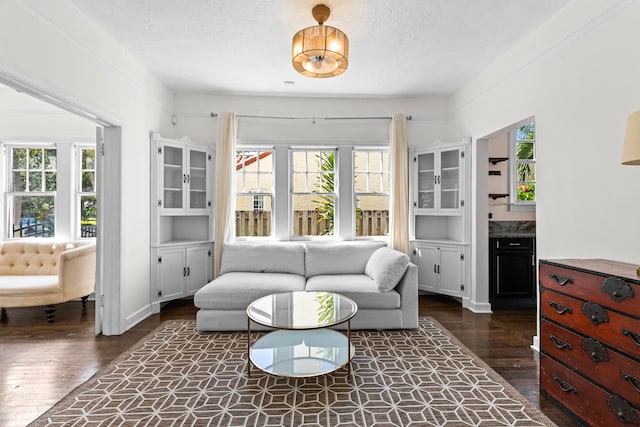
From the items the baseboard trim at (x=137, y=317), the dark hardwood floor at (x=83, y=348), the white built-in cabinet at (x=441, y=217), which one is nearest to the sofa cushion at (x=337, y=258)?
the white built-in cabinet at (x=441, y=217)

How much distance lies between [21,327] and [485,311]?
515 centimetres

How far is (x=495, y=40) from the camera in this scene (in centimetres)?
313

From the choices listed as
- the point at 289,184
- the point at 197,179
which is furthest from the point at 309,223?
the point at 197,179

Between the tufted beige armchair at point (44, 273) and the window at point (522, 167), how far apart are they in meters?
5.41

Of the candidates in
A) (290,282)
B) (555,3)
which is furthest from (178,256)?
(555,3)

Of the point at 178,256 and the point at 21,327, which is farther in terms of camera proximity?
the point at 178,256

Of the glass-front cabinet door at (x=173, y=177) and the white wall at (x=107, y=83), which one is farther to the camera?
the glass-front cabinet door at (x=173, y=177)

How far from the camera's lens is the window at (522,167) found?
14.5ft

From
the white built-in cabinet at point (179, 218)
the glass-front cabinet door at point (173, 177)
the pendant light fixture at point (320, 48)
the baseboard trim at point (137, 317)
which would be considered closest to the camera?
the pendant light fixture at point (320, 48)

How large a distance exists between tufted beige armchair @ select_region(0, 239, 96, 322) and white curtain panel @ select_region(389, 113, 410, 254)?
A: 148 inches

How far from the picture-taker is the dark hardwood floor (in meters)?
2.16

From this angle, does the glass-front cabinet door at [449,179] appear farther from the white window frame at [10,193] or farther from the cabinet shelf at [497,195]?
the white window frame at [10,193]

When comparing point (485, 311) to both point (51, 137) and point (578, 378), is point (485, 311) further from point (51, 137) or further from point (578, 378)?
point (51, 137)

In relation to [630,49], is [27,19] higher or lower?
higher
